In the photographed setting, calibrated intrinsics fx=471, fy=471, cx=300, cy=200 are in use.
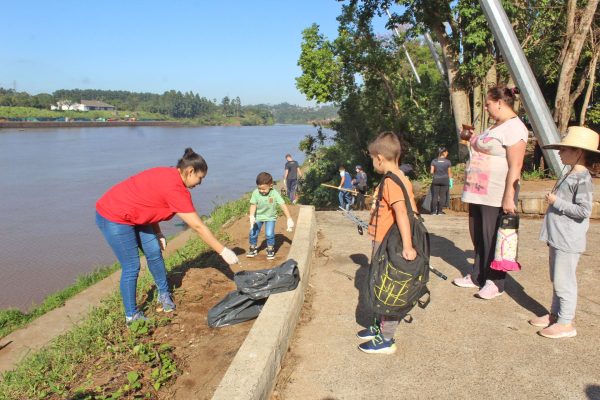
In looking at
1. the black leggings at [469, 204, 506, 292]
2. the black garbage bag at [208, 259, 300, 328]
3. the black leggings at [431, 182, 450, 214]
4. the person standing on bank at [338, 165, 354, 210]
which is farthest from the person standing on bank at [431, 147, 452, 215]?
the black garbage bag at [208, 259, 300, 328]

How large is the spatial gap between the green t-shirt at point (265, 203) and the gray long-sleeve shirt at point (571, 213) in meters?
3.27

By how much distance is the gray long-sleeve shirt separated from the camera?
3.10m

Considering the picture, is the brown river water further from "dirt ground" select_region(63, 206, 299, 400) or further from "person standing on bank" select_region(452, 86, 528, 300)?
"person standing on bank" select_region(452, 86, 528, 300)

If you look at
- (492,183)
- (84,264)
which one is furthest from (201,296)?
(84,264)

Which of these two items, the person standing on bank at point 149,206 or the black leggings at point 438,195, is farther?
the black leggings at point 438,195

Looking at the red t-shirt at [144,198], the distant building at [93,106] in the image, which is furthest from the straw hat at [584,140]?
the distant building at [93,106]

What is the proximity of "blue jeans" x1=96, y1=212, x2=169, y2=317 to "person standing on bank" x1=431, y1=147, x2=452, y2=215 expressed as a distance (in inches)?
256

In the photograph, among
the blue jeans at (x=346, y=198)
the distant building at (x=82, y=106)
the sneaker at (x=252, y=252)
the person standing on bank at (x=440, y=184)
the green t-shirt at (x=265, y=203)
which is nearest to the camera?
the green t-shirt at (x=265, y=203)

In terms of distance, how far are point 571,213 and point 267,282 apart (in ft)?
7.55

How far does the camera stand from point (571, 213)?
3.13m

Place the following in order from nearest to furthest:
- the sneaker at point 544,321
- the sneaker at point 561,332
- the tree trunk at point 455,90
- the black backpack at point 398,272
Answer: the black backpack at point 398,272, the sneaker at point 561,332, the sneaker at point 544,321, the tree trunk at point 455,90

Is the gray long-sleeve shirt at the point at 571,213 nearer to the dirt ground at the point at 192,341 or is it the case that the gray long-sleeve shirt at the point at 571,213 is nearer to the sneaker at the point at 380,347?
the sneaker at the point at 380,347

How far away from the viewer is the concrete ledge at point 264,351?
8.32ft

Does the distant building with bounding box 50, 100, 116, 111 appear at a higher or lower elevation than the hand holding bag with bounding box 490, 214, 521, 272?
higher
